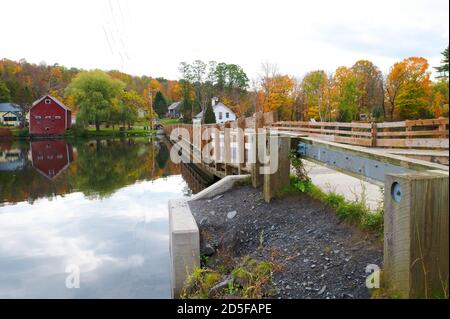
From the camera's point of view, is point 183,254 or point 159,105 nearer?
point 183,254

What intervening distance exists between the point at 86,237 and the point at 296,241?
654 cm

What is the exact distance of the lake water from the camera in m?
7.03

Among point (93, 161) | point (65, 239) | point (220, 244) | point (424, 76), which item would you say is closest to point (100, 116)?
point (93, 161)

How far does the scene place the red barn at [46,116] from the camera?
229ft

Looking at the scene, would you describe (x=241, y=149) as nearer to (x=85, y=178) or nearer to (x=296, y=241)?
(x=296, y=241)

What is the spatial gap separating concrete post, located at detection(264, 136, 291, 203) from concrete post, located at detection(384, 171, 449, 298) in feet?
10.4

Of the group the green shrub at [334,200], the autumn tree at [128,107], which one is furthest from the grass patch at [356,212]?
the autumn tree at [128,107]

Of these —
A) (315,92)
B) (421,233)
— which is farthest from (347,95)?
(421,233)

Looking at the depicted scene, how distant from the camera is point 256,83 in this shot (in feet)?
199

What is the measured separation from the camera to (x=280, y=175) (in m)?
6.22

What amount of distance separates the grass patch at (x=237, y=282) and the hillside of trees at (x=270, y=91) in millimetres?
37181

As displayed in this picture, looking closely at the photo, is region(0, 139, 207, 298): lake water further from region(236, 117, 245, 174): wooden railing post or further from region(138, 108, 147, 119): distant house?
region(138, 108, 147, 119): distant house

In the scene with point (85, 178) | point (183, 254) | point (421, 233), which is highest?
point (421, 233)

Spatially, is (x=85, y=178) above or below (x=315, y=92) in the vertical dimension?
below
